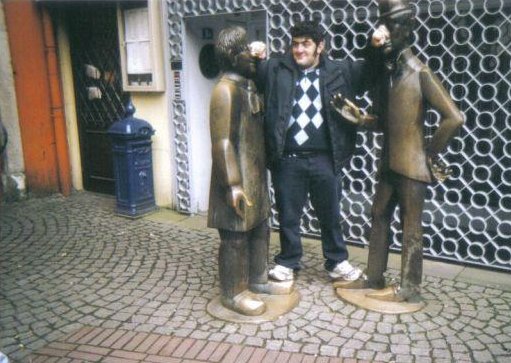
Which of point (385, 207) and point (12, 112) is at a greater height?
point (12, 112)

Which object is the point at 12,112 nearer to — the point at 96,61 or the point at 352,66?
the point at 96,61

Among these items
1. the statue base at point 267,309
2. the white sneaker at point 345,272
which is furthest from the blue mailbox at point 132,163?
the white sneaker at point 345,272

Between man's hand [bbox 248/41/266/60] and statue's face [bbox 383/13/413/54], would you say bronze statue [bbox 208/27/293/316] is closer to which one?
man's hand [bbox 248/41/266/60]

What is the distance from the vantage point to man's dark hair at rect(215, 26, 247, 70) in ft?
11.4

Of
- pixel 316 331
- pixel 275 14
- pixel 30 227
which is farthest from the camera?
pixel 30 227

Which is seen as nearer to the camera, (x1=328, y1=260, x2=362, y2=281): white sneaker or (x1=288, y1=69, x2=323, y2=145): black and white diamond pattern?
(x1=288, y1=69, x2=323, y2=145): black and white diamond pattern

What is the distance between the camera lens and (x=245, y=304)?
12.4 ft

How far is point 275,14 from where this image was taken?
5.32m

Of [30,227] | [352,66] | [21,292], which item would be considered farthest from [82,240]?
[352,66]

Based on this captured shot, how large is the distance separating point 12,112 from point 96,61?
51.9 inches

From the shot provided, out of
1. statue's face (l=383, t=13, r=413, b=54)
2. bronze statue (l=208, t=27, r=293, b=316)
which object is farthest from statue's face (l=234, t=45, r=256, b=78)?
statue's face (l=383, t=13, r=413, b=54)

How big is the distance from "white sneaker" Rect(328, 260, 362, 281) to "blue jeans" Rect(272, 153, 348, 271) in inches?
1.4

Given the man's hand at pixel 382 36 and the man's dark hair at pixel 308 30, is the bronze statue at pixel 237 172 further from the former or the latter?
the man's hand at pixel 382 36

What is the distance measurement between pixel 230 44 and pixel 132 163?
319 centimetres
